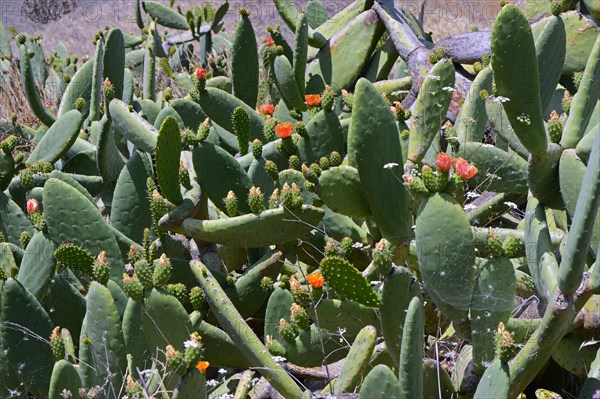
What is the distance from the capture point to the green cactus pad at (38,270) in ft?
9.27

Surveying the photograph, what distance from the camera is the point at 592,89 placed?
2617mm

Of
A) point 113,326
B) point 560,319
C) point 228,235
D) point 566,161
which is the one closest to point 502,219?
point 566,161

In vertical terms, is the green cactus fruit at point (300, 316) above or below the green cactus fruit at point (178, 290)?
below

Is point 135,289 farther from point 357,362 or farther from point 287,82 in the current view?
point 287,82

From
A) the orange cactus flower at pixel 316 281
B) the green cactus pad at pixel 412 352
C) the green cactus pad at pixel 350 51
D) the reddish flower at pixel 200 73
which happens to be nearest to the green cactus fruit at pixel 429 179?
the green cactus pad at pixel 412 352

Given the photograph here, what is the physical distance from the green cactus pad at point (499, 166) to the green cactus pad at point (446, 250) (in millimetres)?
803

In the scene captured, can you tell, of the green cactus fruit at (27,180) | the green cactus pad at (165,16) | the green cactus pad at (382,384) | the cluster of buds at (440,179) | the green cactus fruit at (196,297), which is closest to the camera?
the green cactus pad at (382,384)

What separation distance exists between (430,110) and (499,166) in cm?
36

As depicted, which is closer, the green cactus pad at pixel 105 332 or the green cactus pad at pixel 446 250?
the green cactus pad at pixel 446 250

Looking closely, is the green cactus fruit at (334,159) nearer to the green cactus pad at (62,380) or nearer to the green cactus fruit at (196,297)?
the green cactus fruit at (196,297)

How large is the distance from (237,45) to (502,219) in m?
1.69

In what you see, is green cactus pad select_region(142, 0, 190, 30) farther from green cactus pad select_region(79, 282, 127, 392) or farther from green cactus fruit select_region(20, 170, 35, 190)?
green cactus pad select_region(79, 282, 127, 392)

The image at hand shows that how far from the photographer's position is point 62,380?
2.29 m

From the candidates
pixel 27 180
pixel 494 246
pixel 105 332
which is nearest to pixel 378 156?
pixel 494 246
